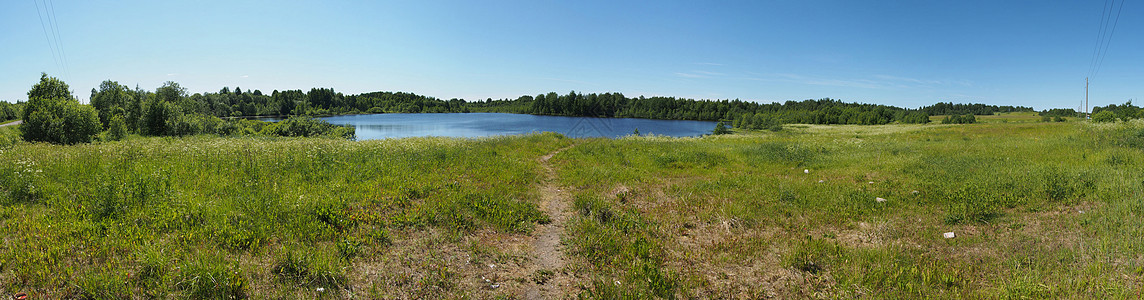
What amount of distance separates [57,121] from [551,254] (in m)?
45.8

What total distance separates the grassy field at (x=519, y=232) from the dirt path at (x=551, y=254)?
0.34ft

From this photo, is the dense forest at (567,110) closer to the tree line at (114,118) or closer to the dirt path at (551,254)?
the tree line at (114,118)

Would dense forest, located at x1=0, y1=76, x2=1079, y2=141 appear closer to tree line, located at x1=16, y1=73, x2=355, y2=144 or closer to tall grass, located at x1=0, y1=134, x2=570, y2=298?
tree line, located at x1=16, y1=73, x2=355, y2=144

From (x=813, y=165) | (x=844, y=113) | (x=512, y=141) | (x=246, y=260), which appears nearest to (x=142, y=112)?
(x=512, y=141)

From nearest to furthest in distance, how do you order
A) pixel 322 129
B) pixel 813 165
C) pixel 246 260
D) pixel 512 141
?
pixel 246 260 → pixel 813 165 → pixel 512 141 → pixel 322 129

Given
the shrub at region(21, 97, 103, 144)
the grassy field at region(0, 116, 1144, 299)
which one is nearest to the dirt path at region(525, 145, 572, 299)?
the grassy field at region(0, 116, 1144, 299)

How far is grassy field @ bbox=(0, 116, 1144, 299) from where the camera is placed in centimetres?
493

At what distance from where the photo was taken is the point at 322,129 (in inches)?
2749

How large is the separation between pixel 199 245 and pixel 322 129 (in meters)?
74.9

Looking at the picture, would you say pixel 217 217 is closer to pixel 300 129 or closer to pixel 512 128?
pixel 300 129

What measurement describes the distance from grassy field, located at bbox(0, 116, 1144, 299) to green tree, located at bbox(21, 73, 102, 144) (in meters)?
31.2

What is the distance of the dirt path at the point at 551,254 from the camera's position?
5344mm

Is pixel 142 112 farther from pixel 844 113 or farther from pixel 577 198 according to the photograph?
pixel 844 113

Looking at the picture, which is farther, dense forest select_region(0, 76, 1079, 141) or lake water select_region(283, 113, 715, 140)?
lake water select_region(283, 113, 715, 140)
